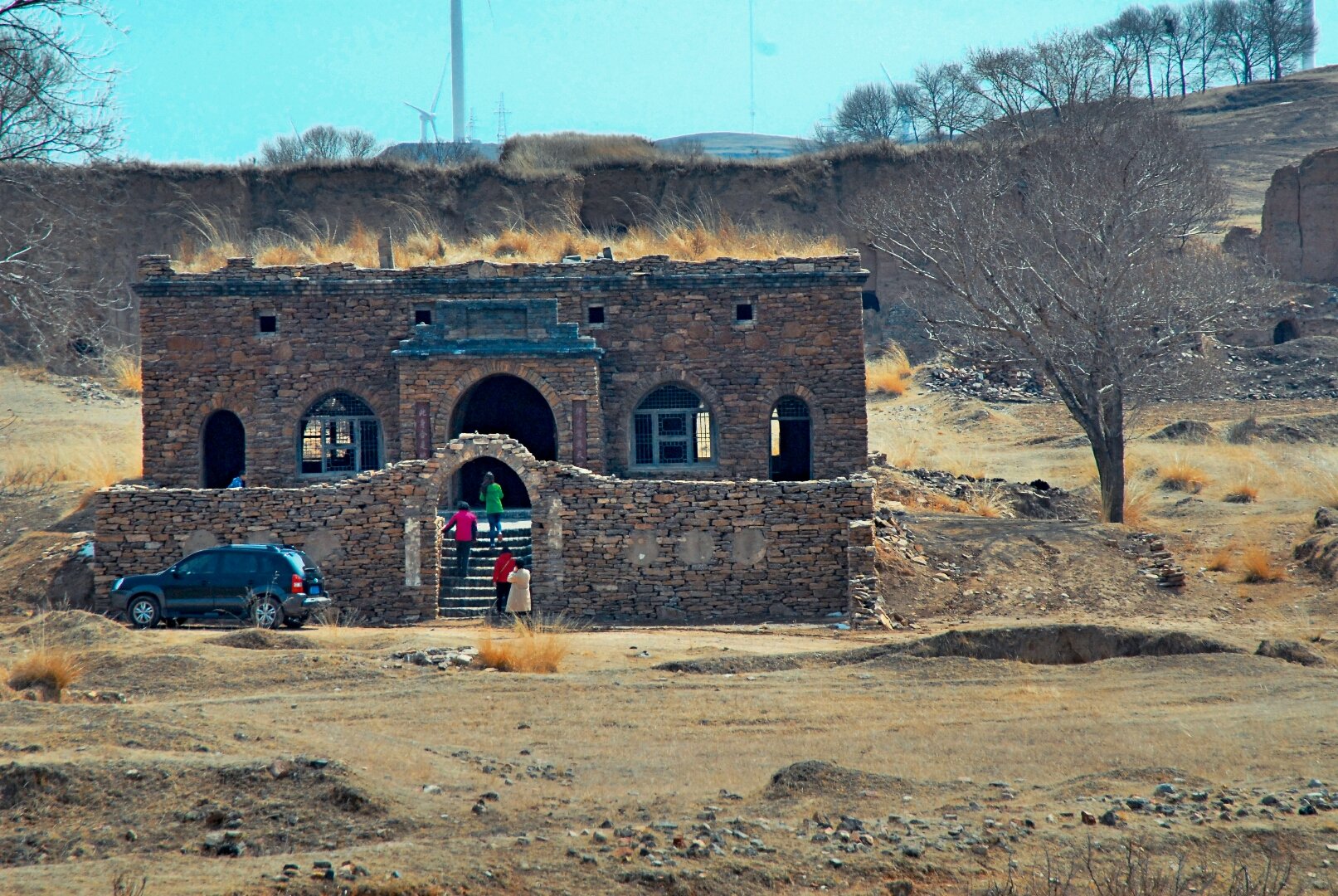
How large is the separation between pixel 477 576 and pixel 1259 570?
1228cm

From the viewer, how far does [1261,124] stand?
6856 cm

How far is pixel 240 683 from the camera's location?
45.4ft

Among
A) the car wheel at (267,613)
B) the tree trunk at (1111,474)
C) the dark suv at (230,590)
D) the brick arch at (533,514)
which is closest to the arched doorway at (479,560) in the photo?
the brick arch at (533,514)

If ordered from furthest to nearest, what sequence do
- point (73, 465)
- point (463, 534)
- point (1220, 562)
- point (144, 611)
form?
1. point (73, 465)
2. point (1220, 562)
3. point (463, 534)
4. point (144, 611)

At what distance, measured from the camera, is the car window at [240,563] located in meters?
18.4

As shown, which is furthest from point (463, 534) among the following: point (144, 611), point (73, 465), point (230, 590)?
point (73, 465)

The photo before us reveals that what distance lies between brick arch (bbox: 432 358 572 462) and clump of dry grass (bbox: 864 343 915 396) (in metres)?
18.3

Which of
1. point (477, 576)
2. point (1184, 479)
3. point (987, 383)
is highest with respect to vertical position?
point (987, 383)

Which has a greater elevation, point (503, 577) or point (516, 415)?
point (516, 415)

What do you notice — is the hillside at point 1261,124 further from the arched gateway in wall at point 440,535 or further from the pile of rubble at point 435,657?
the pile of rubble at point 435,657

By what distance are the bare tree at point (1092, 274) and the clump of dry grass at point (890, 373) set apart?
6067mm

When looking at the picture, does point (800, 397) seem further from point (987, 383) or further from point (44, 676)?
point (987, 383)

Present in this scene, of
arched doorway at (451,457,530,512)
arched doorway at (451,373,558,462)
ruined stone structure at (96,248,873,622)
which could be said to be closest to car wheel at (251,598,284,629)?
ruined stone structure at (96,248,873,622)

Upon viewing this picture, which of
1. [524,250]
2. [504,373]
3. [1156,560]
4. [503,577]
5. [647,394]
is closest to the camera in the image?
[503,577]
